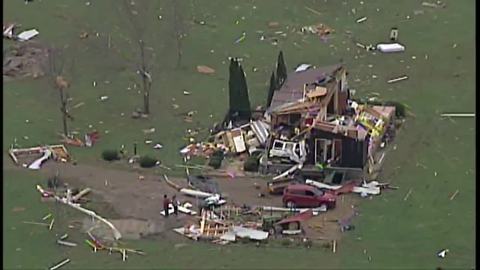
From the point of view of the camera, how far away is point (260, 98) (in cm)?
3769

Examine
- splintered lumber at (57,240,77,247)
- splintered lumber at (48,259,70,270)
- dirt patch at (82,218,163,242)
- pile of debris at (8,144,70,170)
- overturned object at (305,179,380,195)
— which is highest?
pile of debris at (8,144,70,170)

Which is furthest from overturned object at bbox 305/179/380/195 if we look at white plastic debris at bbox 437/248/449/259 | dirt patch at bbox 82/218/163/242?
dirt patch at bbox 82/218/163/242

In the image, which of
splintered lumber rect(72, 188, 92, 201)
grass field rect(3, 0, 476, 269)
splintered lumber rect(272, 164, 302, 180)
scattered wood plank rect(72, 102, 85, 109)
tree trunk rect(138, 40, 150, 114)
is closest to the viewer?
grass field rect(3, 0, 476, 269)

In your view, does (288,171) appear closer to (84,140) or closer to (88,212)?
(88,212)

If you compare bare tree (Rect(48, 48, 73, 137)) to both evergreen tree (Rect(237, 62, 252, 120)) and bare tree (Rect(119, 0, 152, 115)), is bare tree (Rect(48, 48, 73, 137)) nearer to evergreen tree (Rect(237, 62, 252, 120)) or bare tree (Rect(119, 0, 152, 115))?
bare tree (Rect(119, 0, 152, 115))

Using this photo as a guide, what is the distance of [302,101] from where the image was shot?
33.9 metres

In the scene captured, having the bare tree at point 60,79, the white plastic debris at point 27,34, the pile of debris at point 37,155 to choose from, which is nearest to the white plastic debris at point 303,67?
the bare tree at point 60,79

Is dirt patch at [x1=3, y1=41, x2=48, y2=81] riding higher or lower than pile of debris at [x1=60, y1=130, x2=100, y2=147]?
higher

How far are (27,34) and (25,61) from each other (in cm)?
282

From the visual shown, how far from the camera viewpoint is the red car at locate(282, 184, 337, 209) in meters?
30.0

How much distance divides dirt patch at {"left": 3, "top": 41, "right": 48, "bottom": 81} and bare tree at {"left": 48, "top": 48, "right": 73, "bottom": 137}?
406 mm

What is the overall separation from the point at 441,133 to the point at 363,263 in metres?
8.35

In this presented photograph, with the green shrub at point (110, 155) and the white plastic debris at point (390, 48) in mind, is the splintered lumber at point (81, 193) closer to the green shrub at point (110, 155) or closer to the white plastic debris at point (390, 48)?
the green shrub at point (110, 155)

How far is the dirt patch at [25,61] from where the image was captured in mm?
39938
